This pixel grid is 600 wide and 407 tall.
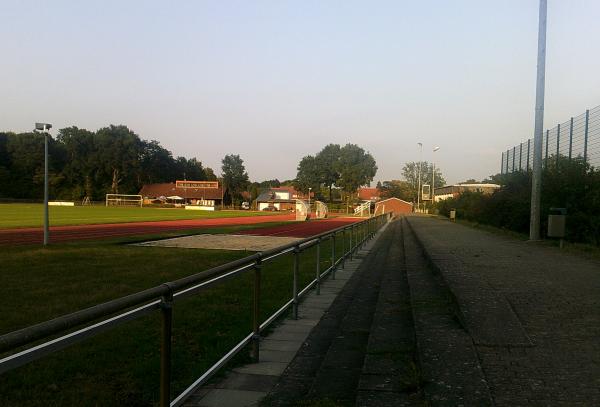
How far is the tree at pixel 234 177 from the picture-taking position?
126m

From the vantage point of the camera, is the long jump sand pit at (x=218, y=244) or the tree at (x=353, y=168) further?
the tree at (x=353, y=168)

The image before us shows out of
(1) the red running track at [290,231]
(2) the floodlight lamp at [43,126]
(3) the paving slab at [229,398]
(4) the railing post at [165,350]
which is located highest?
(2) the floodlight lamp at [43,126]

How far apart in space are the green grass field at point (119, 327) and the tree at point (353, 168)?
102442 millimetres

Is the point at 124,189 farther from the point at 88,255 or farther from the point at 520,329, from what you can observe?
the point at 520,329

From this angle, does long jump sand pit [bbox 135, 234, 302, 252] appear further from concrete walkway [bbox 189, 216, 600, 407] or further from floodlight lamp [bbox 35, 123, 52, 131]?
concrete walkway [bbox 189, 216, 600, 407]

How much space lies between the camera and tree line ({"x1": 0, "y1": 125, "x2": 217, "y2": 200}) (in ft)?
320

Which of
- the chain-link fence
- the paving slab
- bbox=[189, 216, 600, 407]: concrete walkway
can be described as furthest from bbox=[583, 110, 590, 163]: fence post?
the paving slab

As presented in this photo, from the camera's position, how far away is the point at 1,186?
309 feet

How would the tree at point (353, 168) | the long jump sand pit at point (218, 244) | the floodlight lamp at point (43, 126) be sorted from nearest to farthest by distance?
1. the floodlight lamp at point (43, 126)
2. the long jump sand pit at point (218, 244)
3. the tree at point (353, 168)

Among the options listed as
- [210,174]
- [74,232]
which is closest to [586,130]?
[74,232]

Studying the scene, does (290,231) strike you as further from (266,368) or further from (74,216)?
(266,368)

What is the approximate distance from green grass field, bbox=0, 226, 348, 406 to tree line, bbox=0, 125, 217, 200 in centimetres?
9332

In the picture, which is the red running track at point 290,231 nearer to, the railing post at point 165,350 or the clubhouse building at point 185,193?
the railing post at point 165,350

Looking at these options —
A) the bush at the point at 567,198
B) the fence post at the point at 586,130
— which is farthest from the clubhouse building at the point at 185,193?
the fence post at the point at 586,130
